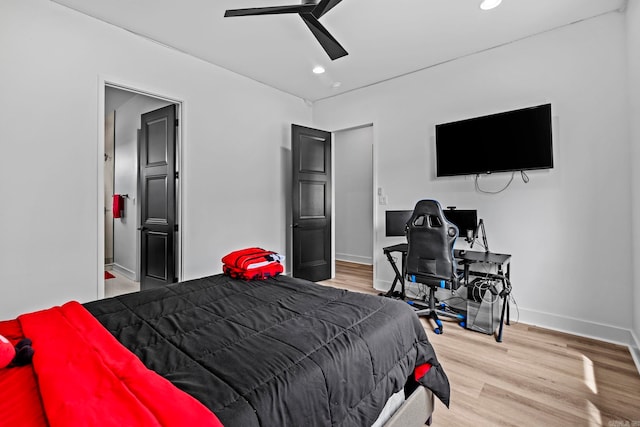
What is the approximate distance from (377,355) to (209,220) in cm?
282

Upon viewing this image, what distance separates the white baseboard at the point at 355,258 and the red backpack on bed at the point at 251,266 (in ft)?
12.7

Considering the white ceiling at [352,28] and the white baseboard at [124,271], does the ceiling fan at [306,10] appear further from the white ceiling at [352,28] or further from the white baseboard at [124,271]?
the white baseboard at [124,271]

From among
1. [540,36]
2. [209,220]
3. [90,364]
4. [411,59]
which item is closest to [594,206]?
[540,36]

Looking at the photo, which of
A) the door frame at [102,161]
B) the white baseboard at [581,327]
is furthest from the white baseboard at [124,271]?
the white baseboard at [581,327]

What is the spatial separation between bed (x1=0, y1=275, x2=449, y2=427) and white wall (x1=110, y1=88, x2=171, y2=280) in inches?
133

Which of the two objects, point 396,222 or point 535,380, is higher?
point 396,222

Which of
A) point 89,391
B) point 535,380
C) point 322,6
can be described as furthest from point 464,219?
point 89,391

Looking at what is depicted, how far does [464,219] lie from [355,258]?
3.17m

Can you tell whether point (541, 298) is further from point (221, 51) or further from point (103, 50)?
point (103, 50)

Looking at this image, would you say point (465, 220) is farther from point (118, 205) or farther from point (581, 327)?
point (118, 205)

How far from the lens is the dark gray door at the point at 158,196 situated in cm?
333

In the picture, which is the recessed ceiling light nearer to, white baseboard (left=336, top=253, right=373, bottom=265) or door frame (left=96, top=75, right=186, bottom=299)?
door frame (left=96, top=75, right=186, bottom=299)

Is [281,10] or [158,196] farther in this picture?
[158,196]

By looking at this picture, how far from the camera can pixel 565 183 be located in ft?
9.14
